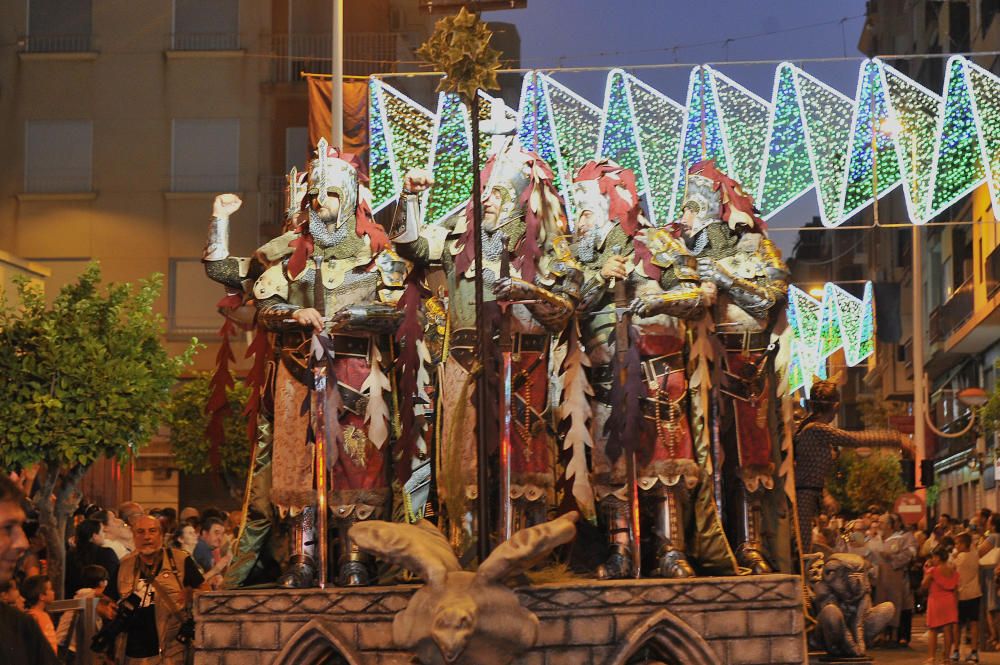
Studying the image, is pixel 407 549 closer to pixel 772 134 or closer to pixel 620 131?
pixel 620 131

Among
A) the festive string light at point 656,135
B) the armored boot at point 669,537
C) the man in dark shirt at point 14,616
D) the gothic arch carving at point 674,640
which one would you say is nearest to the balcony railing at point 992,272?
the festive string light at point 656,135

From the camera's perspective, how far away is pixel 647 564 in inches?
368

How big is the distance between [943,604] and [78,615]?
26.3 ft

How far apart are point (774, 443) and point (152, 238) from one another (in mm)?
22285

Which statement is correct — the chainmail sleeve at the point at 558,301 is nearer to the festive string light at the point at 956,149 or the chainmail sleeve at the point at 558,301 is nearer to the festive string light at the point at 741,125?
the festive string light at the point at 741,125

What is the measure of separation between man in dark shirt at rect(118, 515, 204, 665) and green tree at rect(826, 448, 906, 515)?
103ft

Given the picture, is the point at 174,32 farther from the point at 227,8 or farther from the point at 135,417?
the point at 135,417

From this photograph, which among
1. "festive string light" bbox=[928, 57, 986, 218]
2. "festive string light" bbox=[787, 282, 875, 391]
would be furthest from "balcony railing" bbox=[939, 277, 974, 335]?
"festive string light" bbox=[928, 57, 986, 218]

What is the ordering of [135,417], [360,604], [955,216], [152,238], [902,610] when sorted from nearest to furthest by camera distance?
[360,604] → [135,417] → [902,610] → [152,238] → [955,216]

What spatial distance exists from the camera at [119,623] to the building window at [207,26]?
72.0 feet

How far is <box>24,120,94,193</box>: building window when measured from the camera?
30875mm

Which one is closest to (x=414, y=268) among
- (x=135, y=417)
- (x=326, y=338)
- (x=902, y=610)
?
(x=326, y=338)

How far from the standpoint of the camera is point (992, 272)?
33000mm

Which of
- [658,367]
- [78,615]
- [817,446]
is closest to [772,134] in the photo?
[817,446]
